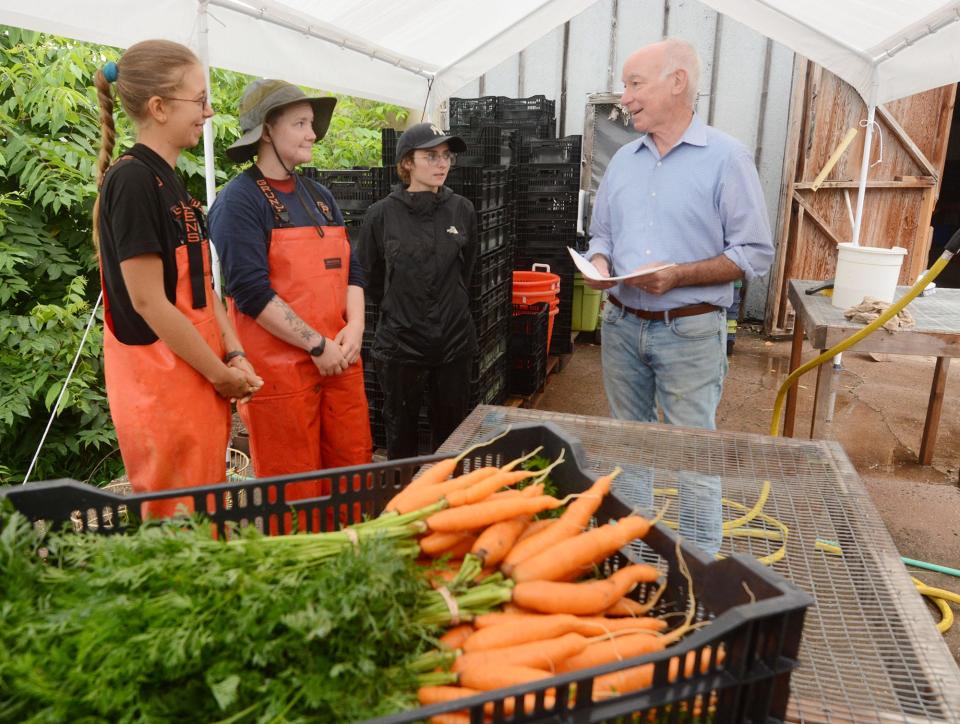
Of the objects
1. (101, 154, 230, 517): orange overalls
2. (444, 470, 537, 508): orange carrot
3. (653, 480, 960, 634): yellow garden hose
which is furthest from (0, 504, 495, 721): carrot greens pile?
(101, 154, 230, 517): orange overalls

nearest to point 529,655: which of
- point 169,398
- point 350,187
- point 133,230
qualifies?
point 169,398

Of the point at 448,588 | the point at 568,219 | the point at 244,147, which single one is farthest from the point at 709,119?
the point at 448,588

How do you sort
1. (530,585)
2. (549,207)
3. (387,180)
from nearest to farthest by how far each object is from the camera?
(530,585)
(387,180)
(549,207)

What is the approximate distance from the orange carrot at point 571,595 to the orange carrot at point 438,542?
0.48 feet

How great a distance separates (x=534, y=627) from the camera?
1062 millimetres

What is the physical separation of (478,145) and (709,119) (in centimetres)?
450

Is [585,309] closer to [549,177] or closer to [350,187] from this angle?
[549,177]

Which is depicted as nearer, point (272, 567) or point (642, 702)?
point (642, 702)

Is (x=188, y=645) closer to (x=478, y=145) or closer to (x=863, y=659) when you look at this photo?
(x=863, y=659)

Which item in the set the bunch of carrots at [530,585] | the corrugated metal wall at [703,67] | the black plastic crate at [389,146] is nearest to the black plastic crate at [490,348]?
the black plastic crate at [389,146]

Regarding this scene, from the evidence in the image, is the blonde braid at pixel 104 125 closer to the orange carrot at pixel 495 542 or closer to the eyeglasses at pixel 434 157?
the eyeglasses at pixel 434 157

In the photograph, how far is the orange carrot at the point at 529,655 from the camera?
1.00 m

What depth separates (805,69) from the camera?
7.36 meters

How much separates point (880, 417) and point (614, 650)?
5.38m
